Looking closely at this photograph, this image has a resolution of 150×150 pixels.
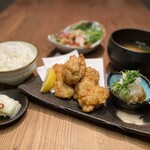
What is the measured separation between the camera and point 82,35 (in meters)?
1.84

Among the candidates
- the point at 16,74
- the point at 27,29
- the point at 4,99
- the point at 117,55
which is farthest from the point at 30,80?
the point at 27,29

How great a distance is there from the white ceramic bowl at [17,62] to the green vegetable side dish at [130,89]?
0.52 metres

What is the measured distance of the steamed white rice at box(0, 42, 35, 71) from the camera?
50.9 inches

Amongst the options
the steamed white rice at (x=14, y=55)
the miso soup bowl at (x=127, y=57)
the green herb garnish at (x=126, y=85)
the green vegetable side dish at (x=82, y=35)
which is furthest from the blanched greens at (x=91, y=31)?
the green herb garnish at (x=126, y=85)

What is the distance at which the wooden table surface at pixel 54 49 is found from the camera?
1.06m

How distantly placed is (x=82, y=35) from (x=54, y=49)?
0.85 ft

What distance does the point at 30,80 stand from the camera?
4.42 feet

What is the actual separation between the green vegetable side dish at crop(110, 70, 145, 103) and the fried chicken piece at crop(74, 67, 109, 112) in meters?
0.07

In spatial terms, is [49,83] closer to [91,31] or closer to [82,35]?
[82,35]

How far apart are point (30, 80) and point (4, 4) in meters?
2.16

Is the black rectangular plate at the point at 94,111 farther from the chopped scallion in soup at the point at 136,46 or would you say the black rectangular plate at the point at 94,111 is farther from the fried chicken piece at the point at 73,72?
the chopped scallion in soup at the point at 136,46

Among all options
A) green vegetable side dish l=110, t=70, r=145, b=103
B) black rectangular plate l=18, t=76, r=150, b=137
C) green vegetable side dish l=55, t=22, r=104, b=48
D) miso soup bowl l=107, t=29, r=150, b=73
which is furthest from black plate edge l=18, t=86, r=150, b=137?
green vegetable side dish l=55, t=22, r=104, b=48

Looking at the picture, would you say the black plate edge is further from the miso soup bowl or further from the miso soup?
the miso soup

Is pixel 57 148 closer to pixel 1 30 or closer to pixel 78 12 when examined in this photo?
pixel 1 30
